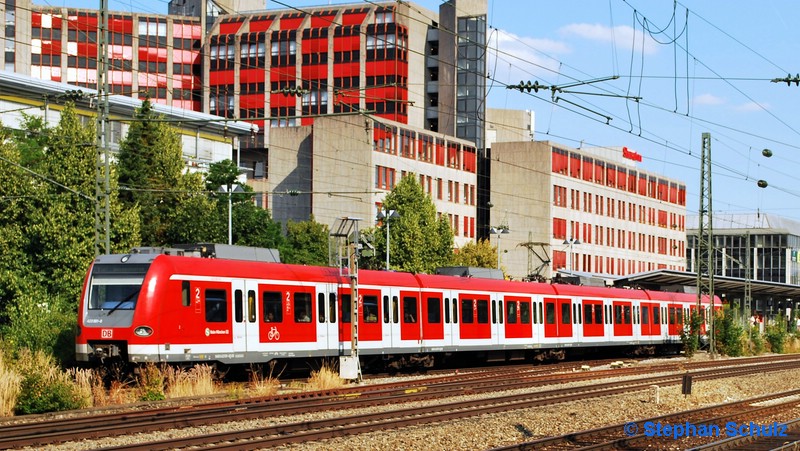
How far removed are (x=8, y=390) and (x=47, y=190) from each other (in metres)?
26.4

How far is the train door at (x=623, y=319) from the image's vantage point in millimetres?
51862

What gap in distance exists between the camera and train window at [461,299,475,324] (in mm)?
40103

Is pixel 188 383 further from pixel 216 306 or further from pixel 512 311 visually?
pixel 512 311

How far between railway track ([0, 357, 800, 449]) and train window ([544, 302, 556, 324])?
38.2 feet

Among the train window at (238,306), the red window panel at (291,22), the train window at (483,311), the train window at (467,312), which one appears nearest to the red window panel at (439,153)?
the red window panel at (291,22)

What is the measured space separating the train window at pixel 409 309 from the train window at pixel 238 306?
8.31 m

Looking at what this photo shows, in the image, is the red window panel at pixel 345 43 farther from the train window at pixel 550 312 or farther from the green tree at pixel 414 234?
the train window at pixel 550 312

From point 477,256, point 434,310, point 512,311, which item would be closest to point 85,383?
point 434,310

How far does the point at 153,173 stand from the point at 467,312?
27.5 metres

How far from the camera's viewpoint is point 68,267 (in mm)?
47688

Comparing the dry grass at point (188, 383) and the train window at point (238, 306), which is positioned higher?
the train window at point (238, 306)

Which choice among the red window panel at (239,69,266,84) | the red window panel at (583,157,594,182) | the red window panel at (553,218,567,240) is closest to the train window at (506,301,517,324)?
the red window panel at (553,218,567,240)

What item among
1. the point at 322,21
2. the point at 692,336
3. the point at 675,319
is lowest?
the point at 692,336

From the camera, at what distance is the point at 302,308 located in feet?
105
